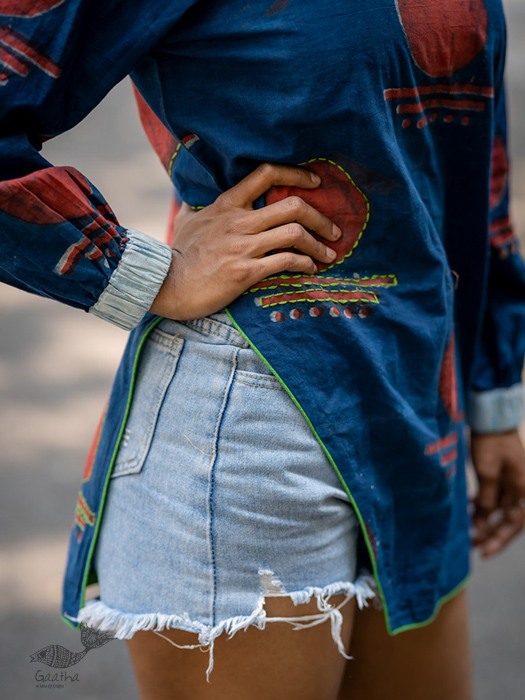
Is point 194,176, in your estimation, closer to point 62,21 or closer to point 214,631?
point 62,21

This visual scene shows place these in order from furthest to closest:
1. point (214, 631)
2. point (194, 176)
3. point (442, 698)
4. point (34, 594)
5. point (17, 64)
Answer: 1. point (34, 594)
2. point (442, 698)
3. point (194, 176)
4. point (214, 631)
5. point (17, 64)

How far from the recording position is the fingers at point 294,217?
47.0 inches

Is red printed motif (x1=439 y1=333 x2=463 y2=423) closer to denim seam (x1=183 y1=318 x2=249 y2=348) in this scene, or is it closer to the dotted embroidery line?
the dotted embroidery line

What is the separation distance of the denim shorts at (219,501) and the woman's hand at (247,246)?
4 cm

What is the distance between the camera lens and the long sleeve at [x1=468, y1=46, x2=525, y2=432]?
1.57 metres

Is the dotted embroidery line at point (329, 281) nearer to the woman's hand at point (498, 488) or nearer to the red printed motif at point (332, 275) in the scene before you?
the red printed motif at point (332, 275)

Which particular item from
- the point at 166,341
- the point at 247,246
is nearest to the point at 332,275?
the point at 247,246

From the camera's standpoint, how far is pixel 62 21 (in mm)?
1058

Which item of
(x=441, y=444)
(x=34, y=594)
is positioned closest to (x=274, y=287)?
(x=441, y=444)

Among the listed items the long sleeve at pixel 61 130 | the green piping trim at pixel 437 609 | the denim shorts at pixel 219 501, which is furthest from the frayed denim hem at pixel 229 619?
the long sleeve at pixel 61 130

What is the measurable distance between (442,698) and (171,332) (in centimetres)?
77

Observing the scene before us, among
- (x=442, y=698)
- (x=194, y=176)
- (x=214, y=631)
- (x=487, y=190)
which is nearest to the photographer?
(x=214, y=631)

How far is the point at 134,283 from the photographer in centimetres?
119

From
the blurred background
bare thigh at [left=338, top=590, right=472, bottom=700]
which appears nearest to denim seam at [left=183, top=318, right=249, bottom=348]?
bare thigh at [left=338, top=590, right=472, bottom=700]
